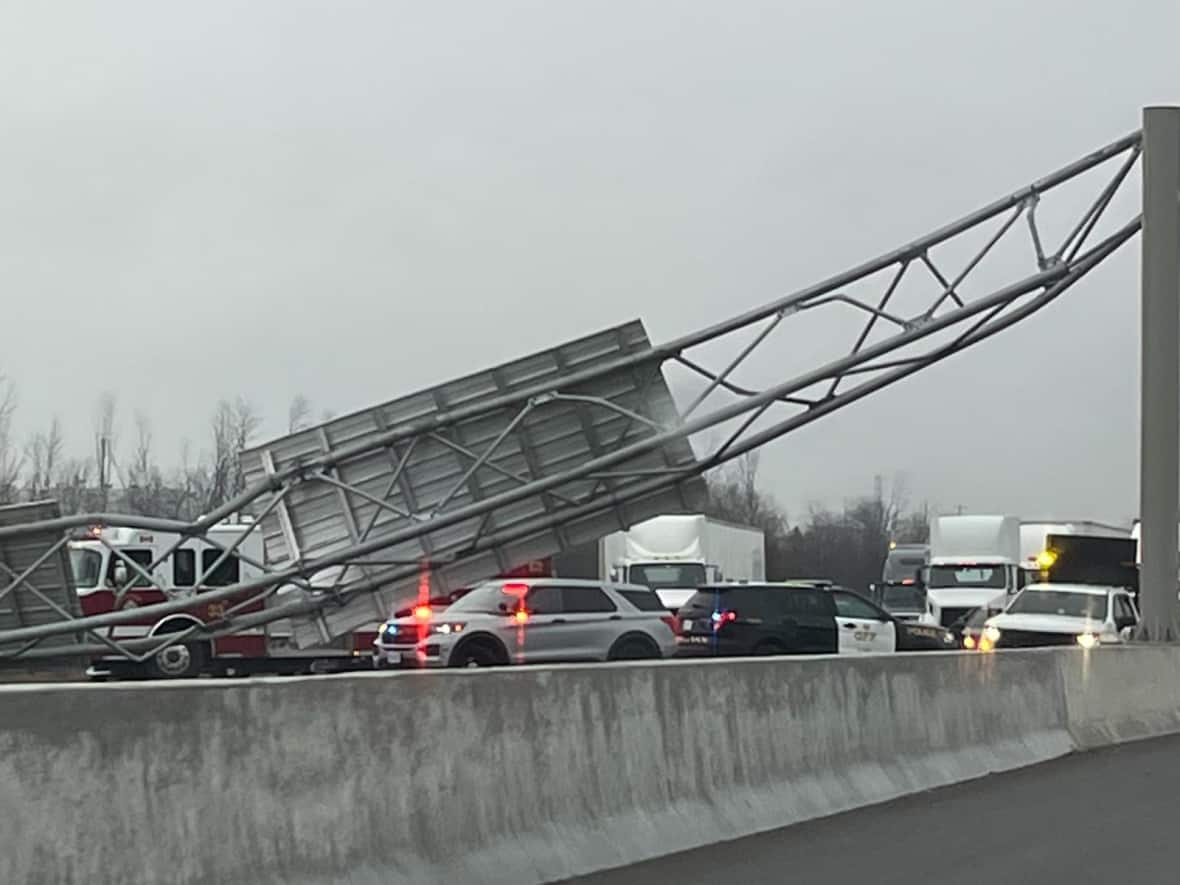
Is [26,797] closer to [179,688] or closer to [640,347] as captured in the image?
[179,688]

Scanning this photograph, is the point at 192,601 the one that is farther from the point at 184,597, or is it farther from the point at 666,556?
the point at 666,556

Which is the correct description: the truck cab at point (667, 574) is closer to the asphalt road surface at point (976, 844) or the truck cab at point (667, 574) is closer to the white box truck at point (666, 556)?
the white box truck at point (666, 556)

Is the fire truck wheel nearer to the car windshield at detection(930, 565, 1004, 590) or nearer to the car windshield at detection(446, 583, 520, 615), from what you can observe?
the car windshield at detection(446, 583, 520, 615)

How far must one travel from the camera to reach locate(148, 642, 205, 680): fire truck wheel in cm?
2333

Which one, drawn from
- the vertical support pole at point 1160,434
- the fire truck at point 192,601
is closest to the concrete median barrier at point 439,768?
the fire truck at point 192,601

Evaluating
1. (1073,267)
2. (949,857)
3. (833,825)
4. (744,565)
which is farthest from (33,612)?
(744,565)

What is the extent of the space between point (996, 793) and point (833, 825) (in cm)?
241

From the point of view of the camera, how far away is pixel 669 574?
41406 mm

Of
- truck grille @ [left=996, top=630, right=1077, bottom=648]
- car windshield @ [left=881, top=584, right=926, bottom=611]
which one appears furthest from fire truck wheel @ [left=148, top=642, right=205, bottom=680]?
car windshield @ [left=881, top=584, right=926, bottom=611]

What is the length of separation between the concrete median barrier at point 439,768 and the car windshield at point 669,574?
1090 inches

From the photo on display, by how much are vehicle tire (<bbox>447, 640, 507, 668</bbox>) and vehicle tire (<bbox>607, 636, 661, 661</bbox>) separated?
1.73 m

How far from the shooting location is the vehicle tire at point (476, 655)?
24.1m

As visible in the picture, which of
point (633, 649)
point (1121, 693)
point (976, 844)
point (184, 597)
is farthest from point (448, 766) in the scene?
point (633, 649)

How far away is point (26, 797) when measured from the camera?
627cm
